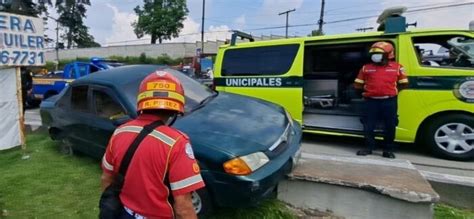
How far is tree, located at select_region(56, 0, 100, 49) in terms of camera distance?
2242 inches

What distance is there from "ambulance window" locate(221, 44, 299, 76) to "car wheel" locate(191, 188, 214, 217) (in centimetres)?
329

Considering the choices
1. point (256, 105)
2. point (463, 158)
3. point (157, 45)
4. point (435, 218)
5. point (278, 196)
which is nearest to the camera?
point (435, 218)

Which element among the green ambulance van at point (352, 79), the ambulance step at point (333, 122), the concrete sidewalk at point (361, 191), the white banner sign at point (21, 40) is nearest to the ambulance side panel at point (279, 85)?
the green ambulance van at point (352, 79)

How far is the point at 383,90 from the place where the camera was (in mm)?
5027

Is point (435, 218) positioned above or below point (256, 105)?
below

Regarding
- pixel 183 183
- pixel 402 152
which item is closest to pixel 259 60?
pixel 402 152

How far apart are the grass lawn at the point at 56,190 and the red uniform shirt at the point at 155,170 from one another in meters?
1.84

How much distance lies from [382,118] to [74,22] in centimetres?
6251

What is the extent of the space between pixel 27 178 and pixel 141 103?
4119 mm

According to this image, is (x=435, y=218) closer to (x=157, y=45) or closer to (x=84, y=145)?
(x=84, y=145)

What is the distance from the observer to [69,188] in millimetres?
4520

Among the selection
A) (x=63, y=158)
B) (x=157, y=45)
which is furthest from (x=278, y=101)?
(x=157, y=45)

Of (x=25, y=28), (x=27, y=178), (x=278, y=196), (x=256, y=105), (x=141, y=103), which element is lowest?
(x=27, y=178)

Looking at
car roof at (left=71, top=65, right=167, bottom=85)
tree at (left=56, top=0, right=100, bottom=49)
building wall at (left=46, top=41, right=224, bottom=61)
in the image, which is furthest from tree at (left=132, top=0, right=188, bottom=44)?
car roof at (left=71, top=65, right=167, bottom=85)
